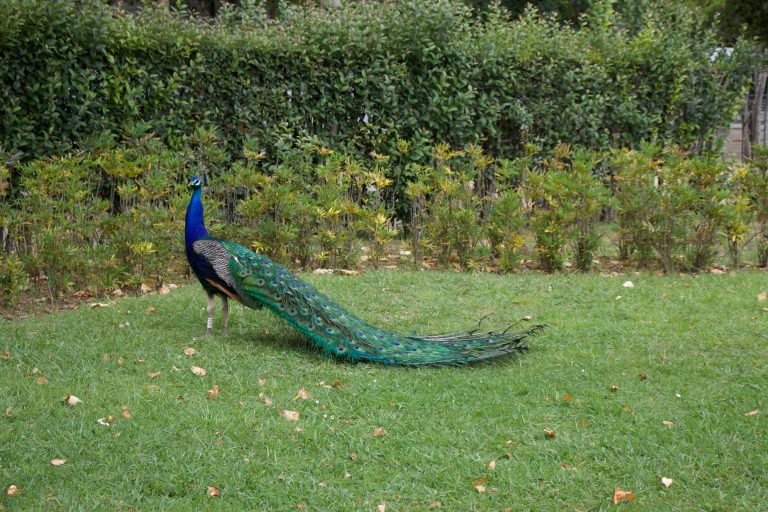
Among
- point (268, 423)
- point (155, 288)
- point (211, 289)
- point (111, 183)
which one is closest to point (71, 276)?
point (155, 288)

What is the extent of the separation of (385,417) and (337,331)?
1.00 m

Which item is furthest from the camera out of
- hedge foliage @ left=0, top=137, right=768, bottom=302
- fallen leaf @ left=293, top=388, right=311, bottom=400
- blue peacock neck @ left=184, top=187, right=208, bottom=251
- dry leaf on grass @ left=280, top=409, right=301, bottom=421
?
hedge foliage @ left=0, top=137, right=768, bottom=302

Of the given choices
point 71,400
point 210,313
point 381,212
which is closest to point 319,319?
point 210,313

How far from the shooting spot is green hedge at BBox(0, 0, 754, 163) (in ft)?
26.7

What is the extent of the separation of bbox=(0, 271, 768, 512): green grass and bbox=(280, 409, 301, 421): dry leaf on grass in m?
0.05

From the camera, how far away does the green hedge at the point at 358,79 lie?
26.7ft

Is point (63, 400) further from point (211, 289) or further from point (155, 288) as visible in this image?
point (155, 288)

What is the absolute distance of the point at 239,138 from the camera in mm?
9586

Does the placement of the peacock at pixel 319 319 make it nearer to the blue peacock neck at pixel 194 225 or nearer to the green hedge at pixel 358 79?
the blue peacock neck at pixel 194 225

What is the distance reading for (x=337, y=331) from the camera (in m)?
5.80

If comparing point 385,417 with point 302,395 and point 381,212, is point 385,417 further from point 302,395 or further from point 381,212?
point 381,212

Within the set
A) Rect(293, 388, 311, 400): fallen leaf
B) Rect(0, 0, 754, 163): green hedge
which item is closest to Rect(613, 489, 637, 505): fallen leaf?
Rect(293, 388, 311, 400): fallen leaf

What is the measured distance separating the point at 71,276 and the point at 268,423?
3489 mm

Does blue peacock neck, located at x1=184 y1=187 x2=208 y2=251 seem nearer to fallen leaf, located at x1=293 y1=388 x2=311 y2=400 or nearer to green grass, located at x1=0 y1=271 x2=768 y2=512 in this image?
green grass, located at x1=0 y1=271 x2=768 y2=512
